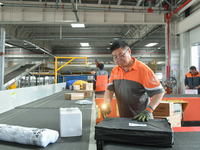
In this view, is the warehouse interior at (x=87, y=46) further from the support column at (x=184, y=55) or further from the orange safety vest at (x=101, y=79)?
Result: the orange safety vest at (x=101, y=79)

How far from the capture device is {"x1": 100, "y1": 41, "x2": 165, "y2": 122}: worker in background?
1.63 metres

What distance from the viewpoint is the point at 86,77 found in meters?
14.5

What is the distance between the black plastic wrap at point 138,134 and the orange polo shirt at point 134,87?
0.59 metres

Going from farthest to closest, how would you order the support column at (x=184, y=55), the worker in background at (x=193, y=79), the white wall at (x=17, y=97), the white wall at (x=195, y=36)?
the support column at (x=184, y=55) → the white wall at (x=195, y=36) → the worker in background at (x=193, y=79) → the white wall at (x=17, y=97)

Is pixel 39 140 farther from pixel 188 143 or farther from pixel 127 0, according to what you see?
pixel 127 0

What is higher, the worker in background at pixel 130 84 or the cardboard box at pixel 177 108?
the worker in background at pixel 130 84

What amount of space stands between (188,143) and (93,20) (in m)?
7.88

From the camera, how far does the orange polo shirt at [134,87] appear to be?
5.38 ft

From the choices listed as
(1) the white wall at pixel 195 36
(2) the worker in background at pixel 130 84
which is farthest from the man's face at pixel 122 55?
(1) the white wall at pixel 195 36

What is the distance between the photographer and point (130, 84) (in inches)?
69.7

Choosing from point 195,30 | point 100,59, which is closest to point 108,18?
point 195,30

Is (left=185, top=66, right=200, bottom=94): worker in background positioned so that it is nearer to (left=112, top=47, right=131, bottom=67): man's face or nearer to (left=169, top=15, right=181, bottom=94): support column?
(left=169, top=15, right=181, bottom=94): support column

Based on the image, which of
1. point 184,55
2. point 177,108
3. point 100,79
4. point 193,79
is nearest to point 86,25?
point 184,55

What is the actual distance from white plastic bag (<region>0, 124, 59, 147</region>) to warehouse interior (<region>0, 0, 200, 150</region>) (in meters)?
0.05
